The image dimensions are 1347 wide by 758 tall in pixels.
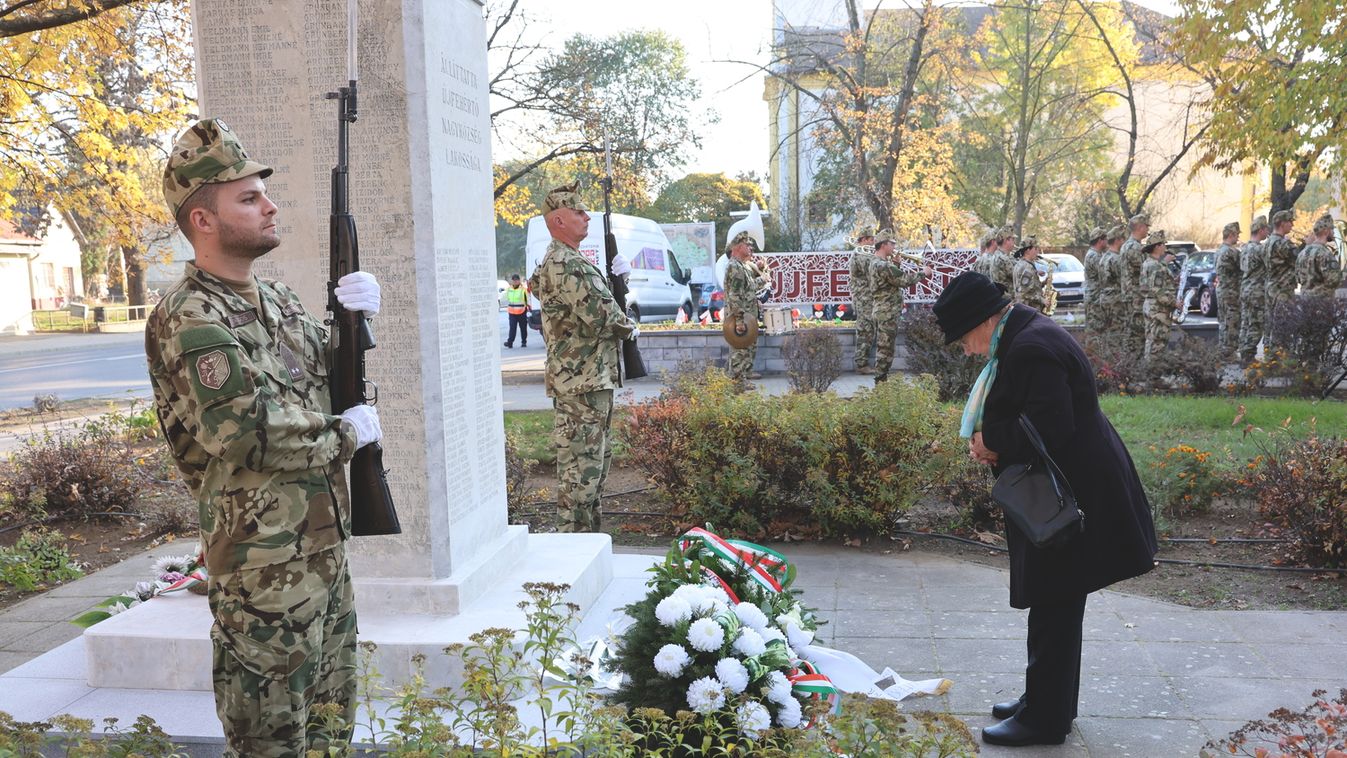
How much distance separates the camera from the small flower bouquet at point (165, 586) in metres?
4.77

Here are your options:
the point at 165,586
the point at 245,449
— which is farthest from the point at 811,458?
the point at 245,449

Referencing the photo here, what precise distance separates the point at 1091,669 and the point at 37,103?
36.5 ft

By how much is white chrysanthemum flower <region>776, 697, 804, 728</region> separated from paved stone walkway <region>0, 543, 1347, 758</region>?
100 centimetres

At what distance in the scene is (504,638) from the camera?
2932mm

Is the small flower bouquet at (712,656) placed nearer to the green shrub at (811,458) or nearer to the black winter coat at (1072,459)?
the black winter coat at (1072,459)

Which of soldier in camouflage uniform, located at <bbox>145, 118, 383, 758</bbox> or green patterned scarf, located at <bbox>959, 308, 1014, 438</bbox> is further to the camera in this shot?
green patterned scarf, located at <bbox>959, 308, 1014, 438</bbox>

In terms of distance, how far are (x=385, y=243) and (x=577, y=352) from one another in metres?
2.27

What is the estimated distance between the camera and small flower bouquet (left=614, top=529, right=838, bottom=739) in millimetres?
3379

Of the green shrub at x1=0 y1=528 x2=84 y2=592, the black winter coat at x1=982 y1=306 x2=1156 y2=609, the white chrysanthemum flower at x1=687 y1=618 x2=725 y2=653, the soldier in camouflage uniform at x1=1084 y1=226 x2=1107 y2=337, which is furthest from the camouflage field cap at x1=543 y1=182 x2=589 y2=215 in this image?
the soldier in camouflage uniform at x1=1084 y1=226 x2=1107 y2=337

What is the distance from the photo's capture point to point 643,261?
27.1 m

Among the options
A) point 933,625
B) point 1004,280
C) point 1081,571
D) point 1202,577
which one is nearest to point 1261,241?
point 1004,280

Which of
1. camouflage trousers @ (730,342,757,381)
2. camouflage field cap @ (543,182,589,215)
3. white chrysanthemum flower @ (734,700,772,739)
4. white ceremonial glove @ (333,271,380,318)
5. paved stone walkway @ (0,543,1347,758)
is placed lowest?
paved stone walkway @ (0,543,1347,758)

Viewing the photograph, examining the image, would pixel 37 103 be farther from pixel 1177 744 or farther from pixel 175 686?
pixel 1177 744

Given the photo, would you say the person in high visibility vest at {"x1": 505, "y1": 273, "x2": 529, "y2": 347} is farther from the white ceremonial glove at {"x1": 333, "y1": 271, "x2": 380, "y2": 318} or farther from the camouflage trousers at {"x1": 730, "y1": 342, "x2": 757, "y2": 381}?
the white ceremonial glove at {"x1": 333, "y1": 271, "x2": 380, "y2": 318}
